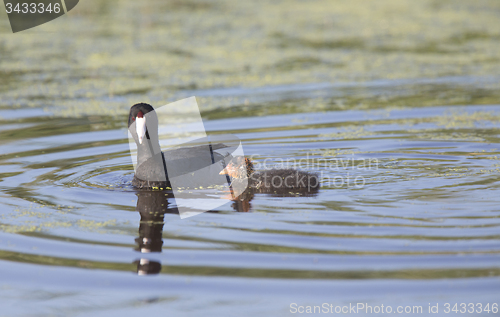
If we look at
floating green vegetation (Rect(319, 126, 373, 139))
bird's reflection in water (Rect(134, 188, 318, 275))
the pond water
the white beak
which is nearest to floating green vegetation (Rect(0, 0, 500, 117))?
the pond water

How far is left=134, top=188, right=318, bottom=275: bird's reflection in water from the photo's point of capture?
379cm

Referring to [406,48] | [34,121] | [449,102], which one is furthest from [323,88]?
[34,121]

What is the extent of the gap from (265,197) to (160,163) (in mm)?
952

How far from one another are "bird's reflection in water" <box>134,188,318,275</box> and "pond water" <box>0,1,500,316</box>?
20mm

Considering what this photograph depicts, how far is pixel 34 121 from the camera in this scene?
26.2 ft

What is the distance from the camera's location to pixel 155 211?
475 cm

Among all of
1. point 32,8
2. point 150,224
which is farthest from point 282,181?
point 32,8

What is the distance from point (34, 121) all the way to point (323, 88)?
3.99 m

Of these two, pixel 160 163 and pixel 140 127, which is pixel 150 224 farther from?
pixel 140 127

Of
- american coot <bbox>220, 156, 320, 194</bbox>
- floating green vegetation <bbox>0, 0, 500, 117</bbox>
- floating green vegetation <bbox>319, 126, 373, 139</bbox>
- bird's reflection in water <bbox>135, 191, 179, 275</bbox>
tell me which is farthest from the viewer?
floating green vegetation <bbox>0, 0, 500, 117</bbox>

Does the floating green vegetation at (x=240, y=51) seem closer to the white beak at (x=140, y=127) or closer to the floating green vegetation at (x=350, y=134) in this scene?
the floating green vegetation at (x=350, y=134)

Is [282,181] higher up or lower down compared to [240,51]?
lower down

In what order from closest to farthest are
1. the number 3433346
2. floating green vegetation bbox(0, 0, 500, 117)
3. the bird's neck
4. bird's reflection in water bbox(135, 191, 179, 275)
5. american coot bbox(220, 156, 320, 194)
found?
bird's reflection in water bbox(135, 191, 179, 275), american coot bbox(220, 156, 320, 194), the bird's neck, floating green vegetation bbox(0, 0, 500, 117), the number 3433346

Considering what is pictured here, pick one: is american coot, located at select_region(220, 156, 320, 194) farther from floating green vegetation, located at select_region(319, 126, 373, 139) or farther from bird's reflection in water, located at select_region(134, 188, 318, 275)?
floating green vegetation, located at select_region(319, 126, 373, 139)
